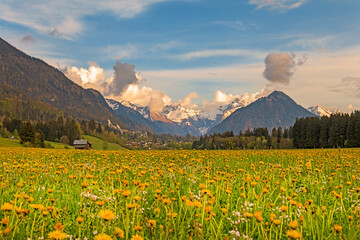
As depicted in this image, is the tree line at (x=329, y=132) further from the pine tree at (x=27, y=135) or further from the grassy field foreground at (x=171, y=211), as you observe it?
the pine tree at (x=27, y=135)

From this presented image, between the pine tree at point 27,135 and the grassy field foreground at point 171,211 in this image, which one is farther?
the pine tree at point 27,135

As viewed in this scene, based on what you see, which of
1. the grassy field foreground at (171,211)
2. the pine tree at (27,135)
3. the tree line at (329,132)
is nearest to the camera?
the grassy field foreground at (171,211)

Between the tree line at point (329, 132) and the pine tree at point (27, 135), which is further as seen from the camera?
the pine tree at point (27, 135)

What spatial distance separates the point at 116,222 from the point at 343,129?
115179mm

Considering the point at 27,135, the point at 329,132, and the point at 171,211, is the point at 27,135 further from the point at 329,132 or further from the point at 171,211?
the point at 329,132

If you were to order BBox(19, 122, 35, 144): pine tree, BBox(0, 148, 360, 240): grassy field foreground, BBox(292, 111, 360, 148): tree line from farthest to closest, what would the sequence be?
1. BBox(19, 122, 35, 144): pine tree
2. BBox(292, 111, 360, 148): tree line
3. BBox(0, 148, 360, 240): grassy field foreground

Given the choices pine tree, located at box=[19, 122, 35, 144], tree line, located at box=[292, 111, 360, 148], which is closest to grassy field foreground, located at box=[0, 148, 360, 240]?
tree line, located at box=[292, 111, 360, 148]

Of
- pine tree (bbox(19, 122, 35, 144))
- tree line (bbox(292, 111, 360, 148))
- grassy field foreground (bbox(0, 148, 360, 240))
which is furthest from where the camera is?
pine tree (bbox(19, 122, 35, 144))

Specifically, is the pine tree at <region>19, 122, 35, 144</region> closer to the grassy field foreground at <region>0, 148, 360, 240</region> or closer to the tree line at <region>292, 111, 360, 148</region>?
the grassy field foreground at <region>0, 148, 360, 240</region>

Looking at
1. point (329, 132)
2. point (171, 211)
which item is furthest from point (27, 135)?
point (329, 132)

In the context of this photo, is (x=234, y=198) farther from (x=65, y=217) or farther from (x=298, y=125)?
(x=298, y=125)

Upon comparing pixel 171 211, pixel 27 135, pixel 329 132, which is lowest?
pixel 27 135

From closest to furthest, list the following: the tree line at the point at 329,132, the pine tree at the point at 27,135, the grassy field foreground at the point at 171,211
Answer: the grassy field foreground at the point at 171,211, the tree line at the point at 329,132, the pine tree at the point at 27,135

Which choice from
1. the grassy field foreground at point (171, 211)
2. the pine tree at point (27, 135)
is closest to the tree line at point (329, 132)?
the grassy field foreground at point (171, 211)
